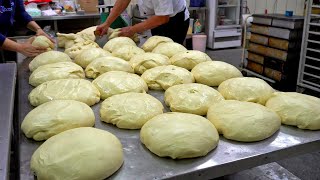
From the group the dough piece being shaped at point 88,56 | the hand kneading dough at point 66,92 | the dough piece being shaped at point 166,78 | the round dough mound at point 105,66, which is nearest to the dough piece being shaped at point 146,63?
the round dough mound at point 105,66

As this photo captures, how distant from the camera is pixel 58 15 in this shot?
14.2 feet

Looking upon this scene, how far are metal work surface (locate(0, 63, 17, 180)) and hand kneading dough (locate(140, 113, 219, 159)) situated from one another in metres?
0.42

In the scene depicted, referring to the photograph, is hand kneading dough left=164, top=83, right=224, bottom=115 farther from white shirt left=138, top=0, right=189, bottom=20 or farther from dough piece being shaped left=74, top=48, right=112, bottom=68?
white shirt left=138, top=0, right=189, bottom=20

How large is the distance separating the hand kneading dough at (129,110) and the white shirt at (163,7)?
1.24m

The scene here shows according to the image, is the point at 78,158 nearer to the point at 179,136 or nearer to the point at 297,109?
the point at 179,136

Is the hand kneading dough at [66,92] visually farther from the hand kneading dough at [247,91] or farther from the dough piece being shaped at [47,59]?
the hand kneading dough at [247,91]

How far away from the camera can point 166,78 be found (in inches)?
58.5

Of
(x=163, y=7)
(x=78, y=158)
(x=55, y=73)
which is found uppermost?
(x=163, y=7)

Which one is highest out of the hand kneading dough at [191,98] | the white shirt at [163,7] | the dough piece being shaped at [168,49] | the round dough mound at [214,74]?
the white shirt at [163,7]

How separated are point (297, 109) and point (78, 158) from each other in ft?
2.68

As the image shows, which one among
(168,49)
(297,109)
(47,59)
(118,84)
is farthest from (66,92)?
(297,109)

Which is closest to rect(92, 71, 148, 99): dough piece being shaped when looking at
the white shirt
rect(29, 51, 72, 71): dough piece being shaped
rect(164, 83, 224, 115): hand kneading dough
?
rect(164, 83, 224, 115): hand kneading dough

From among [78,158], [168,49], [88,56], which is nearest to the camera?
[78,158]

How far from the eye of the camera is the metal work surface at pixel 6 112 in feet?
2.45
